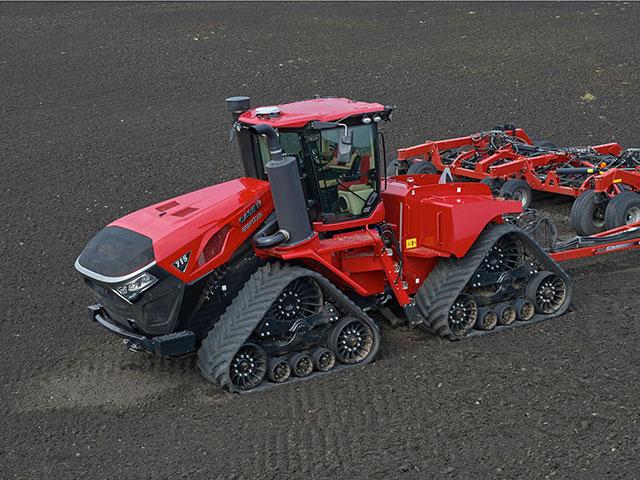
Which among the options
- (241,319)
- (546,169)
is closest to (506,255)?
(241,319)

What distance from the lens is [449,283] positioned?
970 cm

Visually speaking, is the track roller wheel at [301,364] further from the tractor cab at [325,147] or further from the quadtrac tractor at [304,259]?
the tractor cab at [325,147]

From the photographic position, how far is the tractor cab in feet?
29.1

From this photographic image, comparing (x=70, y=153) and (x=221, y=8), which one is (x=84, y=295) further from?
(x=221, y=8)

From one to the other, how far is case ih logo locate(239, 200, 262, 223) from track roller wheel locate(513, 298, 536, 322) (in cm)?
290

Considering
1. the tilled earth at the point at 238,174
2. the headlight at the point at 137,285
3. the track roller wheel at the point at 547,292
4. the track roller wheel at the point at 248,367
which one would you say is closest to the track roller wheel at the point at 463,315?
the tilled earth at the point at 238,174

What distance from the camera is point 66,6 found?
88.2ft

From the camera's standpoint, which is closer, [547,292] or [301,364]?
[301,364]

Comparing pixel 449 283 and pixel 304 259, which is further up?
pixel 304 259

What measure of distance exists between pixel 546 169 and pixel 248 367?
720 cm

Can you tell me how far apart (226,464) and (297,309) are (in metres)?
1.85

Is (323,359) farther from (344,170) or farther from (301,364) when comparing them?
(344,170)

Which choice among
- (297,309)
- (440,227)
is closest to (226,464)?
(297,309)

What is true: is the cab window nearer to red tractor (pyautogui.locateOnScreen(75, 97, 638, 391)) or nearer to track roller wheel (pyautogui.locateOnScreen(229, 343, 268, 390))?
red tractor (pyautogui.locateOnScreen(75, 97, 638, 391))
